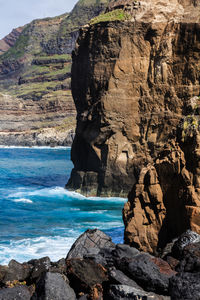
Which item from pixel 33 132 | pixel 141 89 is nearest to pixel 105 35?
pixel 141 89

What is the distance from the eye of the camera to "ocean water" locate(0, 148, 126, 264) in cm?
1959

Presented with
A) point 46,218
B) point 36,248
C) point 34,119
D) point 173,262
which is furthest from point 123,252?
point 34,119

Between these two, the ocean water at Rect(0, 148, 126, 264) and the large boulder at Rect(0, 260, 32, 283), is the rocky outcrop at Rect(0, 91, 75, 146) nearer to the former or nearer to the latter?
the ocean water at Rect(0, 148, 126, 264)

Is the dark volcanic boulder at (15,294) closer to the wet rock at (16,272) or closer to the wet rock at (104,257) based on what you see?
the wet rock at (16,272)

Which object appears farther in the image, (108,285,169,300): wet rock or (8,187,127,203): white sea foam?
(8,187,127,203): white sea foam

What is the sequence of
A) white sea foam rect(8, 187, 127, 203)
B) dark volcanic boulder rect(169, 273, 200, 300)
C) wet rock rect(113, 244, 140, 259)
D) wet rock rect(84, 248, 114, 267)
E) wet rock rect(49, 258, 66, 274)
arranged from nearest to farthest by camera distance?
1. dark volcanic boulder rect(169, 273, 200, 300)
2. wet rock rect(49, 258, 66, 274)
3. wet rock rect(84, 248, 114, 267)
4. wet rock rect(113, 244, 140, 259)
5. white sea foam rect(8, 187, 127, 203)

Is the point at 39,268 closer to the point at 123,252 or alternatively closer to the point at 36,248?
the point at 123,252

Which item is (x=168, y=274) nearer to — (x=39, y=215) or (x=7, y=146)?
(x=39, y=215)

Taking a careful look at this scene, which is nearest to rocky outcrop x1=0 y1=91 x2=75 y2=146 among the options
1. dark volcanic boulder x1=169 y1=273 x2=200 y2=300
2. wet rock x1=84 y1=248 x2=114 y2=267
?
wet rock x1=84 y1=248 x2=114 y2=267

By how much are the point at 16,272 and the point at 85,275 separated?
1.86m

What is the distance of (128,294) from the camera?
23.0 ft

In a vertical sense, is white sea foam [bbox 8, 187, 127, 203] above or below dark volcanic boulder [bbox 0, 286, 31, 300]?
below

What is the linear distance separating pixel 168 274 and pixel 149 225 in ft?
22.9

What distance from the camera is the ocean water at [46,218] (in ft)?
64.3
